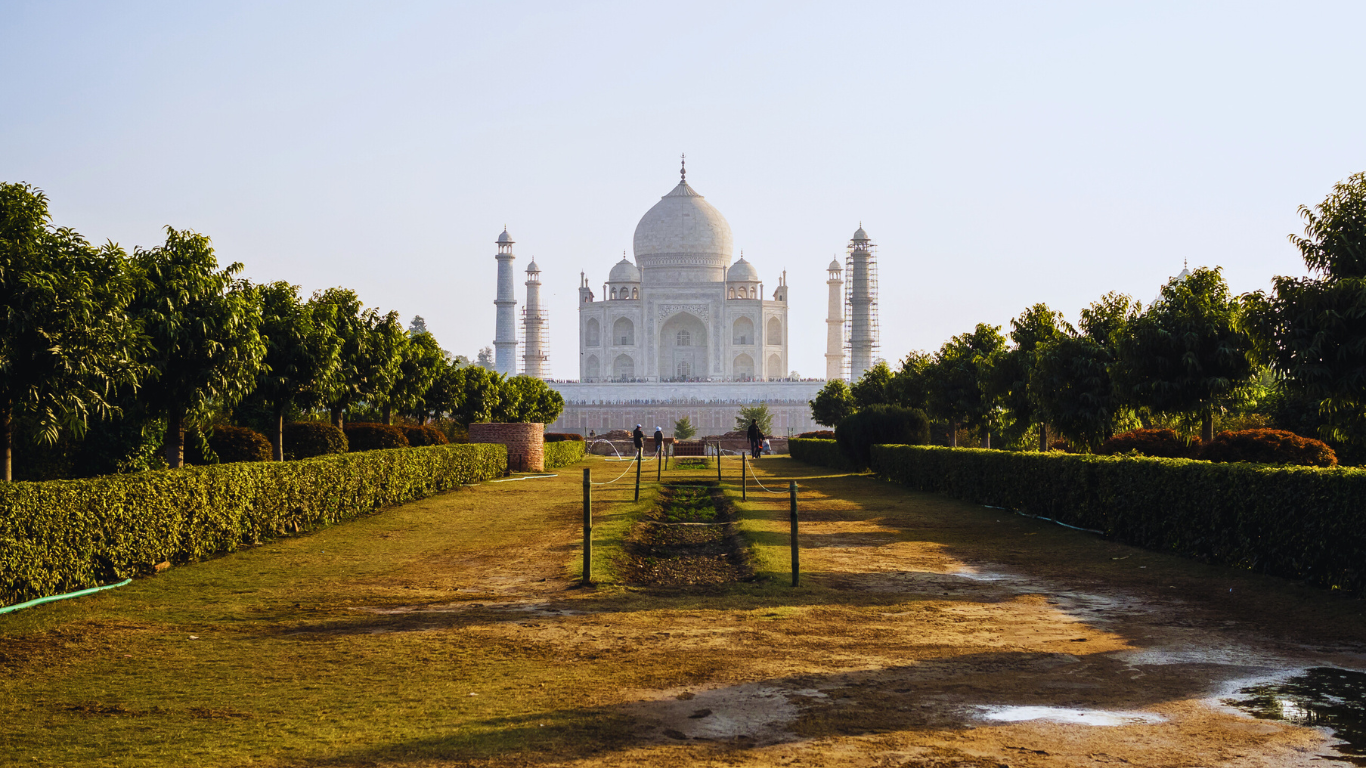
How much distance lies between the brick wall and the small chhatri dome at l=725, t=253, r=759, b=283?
60816mm

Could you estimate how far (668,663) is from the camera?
610 cm

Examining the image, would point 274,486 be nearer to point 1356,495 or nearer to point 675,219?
point 1356,495

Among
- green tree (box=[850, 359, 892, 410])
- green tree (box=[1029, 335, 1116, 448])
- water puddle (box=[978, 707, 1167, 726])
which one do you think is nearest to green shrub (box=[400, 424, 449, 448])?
green tree (box=[1029, 335, 1116, 448])

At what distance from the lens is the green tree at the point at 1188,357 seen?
16.9 metres

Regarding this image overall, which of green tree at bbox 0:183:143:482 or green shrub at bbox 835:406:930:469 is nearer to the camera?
green tree at bbox 0:183:143:482

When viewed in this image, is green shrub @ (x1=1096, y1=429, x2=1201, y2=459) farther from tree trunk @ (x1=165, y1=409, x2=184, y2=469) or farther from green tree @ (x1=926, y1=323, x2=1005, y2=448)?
tree trunk @ (x1=165, y1=409, x2=184, y2=469)

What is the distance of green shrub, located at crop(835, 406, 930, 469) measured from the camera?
27.2 metres

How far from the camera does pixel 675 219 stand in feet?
284

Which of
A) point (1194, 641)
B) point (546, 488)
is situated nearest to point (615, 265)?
point (546, 488)

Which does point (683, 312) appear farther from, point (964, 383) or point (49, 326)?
point (49, 326)

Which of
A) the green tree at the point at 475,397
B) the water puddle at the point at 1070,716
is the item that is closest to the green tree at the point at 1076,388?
the water puddle at the point at 1070,716

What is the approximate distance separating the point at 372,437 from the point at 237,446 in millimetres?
4437

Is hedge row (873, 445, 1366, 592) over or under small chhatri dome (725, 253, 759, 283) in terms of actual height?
under

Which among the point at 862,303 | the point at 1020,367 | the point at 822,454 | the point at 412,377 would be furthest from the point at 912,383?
the point at 862,303
